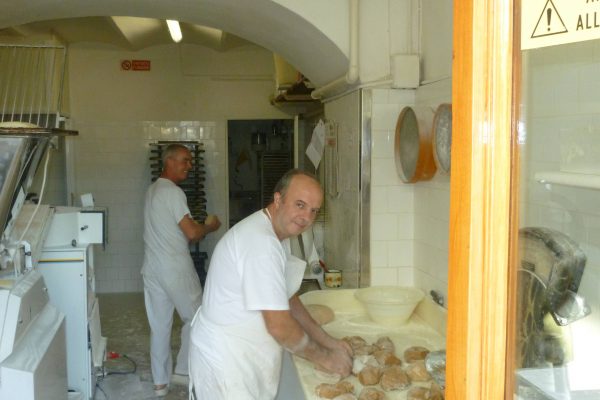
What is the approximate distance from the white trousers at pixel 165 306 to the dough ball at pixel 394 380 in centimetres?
223

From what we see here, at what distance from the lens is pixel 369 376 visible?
2.22m

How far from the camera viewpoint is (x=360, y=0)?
119 inches

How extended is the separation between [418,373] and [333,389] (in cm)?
36

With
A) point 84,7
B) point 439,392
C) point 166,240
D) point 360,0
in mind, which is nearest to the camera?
point 439,392

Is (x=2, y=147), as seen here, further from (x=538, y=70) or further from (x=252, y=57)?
(x=252, y=57)

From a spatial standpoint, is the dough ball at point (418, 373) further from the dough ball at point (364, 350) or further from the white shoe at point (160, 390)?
the white shoe at point (160, 390)

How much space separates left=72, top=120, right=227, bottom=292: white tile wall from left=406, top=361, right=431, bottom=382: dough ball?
4.79 meters

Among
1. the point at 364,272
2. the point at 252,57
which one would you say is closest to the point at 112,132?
the point at 252,57

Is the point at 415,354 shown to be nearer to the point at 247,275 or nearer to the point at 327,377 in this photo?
the point at 327,377

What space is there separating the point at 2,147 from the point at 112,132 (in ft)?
14.4

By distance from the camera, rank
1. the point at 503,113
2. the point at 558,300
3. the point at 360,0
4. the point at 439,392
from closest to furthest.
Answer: the point at 503,113, the point at 558,300, the point at 439,392, the point at 360,0

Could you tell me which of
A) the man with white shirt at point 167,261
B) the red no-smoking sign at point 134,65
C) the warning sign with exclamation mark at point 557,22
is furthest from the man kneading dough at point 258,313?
the red no-smoking sign at point 134,65

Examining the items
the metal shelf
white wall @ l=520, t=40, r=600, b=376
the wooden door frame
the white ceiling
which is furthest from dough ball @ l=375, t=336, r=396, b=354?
the white ceiling

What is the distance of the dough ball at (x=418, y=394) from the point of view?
2.06 m
